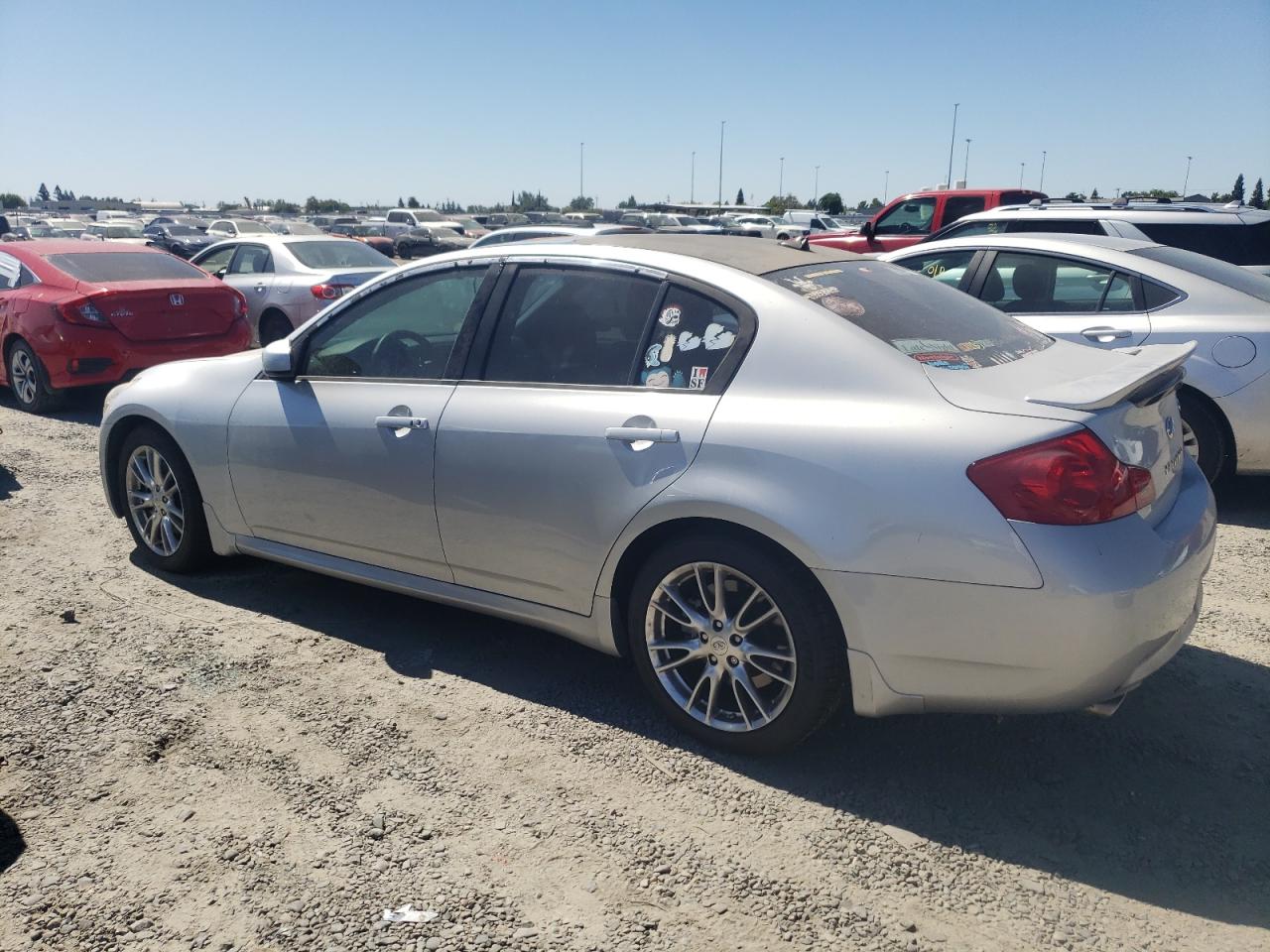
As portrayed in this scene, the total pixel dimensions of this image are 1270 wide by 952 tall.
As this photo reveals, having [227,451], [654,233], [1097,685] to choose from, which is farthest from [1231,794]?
[227,451]

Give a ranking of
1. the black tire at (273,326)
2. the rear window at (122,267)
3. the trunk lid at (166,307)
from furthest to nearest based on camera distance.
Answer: the black tire at (273,326)
the rear window at (122,267)
the trunk lid at (166,307)

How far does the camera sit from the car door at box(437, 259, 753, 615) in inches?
136

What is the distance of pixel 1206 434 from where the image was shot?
5.93m

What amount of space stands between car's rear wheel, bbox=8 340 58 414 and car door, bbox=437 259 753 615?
6.85 metres

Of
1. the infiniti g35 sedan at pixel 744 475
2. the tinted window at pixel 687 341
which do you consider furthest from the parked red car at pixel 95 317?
the tinted window at pixel 687 341

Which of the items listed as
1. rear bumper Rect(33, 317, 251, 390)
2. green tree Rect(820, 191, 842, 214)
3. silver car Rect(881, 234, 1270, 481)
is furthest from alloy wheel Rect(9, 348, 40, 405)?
green tree Rect(820, 191, 842, 214)

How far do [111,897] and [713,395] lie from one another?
Answer: 2.19 m

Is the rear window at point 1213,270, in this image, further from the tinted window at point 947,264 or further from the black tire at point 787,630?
the black tire at point 787,630

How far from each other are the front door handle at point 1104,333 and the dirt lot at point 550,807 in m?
2.24

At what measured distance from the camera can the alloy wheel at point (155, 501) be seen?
4965 mm

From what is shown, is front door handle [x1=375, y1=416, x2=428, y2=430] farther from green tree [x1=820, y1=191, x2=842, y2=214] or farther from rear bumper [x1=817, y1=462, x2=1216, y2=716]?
green tree [x1=820, y1=191, x2=842, y2=214]

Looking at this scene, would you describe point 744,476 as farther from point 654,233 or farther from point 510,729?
point 654,233

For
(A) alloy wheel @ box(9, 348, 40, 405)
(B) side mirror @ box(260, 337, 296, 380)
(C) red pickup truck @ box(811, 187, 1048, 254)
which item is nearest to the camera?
(B) side mirror @ box(260, 337, 296, 380)

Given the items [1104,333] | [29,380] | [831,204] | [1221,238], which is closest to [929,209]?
[1221,238]
